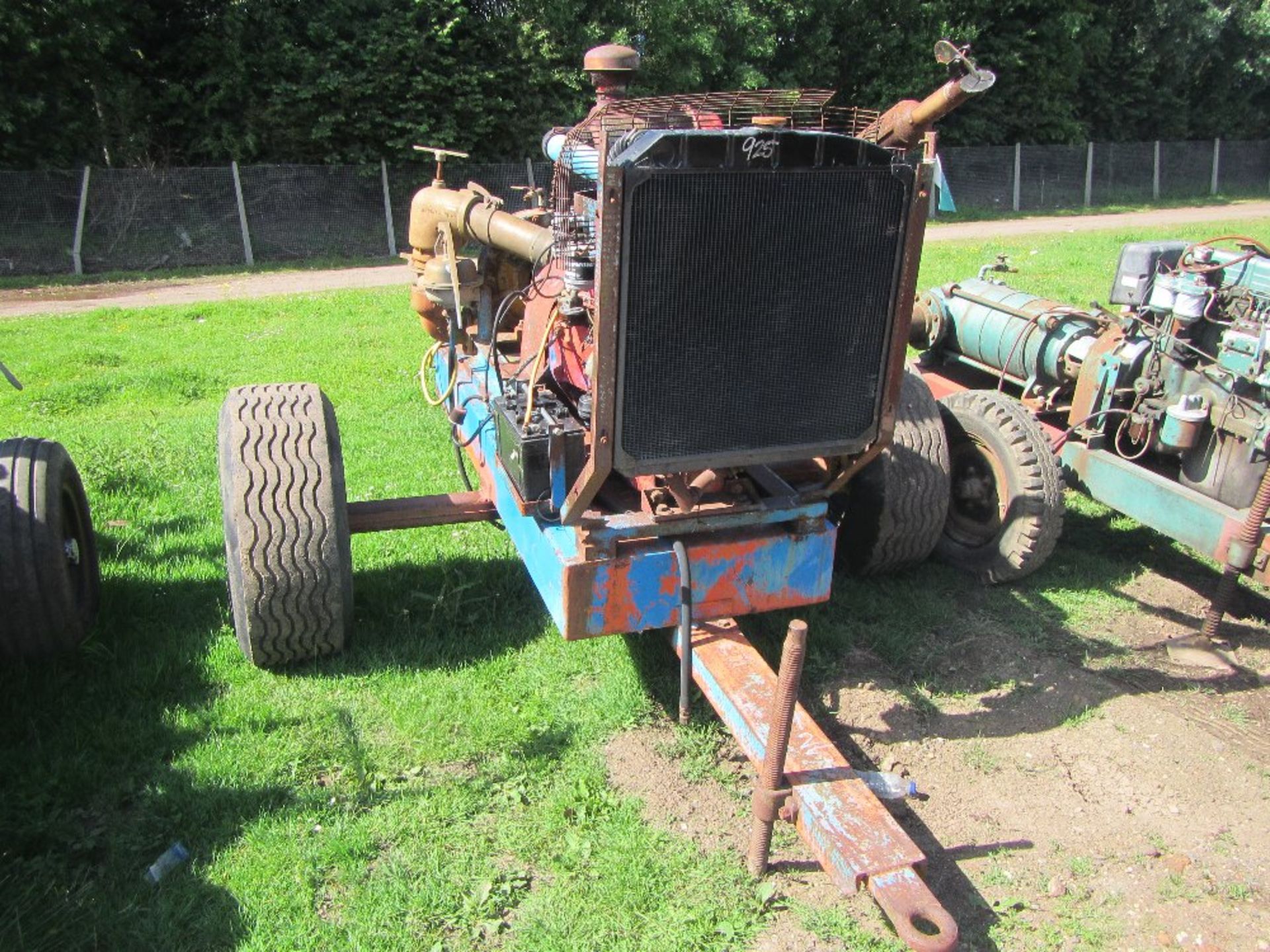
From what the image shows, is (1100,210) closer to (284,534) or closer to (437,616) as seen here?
(437,616)

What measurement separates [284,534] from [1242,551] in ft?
12.4

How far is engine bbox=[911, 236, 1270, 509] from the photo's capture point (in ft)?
15.1

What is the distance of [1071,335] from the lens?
5520 mm

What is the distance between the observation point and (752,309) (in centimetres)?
307

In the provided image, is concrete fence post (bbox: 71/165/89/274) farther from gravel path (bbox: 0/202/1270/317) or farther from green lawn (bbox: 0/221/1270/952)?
green lawn (bbox: 0/221/1270/952)

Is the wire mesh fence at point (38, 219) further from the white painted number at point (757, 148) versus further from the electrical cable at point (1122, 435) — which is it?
the white painted number at point (757, 148)

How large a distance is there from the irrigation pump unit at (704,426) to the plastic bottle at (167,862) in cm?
94

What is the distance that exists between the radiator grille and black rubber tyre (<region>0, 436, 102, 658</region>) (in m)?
2.42

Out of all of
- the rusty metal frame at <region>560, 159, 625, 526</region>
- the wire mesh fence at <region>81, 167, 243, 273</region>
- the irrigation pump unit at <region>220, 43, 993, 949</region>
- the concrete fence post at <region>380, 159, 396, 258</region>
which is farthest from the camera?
the concrete fence post at <region>380, 159, 396, 258</region>

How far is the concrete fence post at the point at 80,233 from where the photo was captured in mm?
15414

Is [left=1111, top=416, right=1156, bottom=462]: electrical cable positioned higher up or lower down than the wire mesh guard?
lower down

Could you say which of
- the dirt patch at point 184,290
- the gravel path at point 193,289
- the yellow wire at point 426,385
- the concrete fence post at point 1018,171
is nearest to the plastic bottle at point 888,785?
the yellow wire at point 426,385

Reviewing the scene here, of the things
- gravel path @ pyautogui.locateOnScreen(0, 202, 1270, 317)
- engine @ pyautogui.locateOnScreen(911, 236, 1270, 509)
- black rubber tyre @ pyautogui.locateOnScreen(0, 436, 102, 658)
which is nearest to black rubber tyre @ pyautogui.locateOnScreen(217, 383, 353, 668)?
black rubber tyre @ pyautogui.locateOnScreen(0, 436, 102, 658)

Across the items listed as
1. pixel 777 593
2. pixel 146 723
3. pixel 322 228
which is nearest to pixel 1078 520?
pixel 777 593
